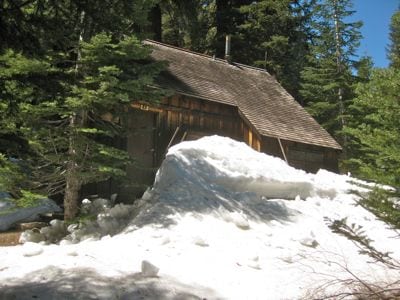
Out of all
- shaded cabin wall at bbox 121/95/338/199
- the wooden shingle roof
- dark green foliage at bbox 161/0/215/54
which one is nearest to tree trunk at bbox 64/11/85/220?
shaded cabin wall at bbox 121/95/338/199

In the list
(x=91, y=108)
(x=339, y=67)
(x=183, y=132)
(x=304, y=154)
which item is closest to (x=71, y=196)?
(x=91, y=108)

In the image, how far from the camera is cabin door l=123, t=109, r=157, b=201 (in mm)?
13291

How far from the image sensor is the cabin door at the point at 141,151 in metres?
13.3

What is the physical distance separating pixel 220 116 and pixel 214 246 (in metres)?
9.63

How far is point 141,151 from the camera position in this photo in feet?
45.9

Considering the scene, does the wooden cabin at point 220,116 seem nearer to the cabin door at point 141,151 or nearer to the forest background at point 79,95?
the cabin door at point 141,151

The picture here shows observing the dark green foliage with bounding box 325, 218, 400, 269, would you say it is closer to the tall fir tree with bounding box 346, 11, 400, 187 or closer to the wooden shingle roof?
the tall fir tree with bounding box 346, 11, 400, 187

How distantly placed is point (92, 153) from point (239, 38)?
71.1ft

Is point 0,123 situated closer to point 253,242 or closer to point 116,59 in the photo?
point 116,59

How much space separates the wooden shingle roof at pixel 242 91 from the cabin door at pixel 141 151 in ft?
4.14

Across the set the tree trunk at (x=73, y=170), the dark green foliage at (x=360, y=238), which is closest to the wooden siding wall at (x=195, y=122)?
the tree trunk at (x=73, y=170)

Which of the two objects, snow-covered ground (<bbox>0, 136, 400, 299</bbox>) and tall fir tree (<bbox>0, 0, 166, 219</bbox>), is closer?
snow-covered ground (<bbox>0, 136, 400, 299</bbox>)

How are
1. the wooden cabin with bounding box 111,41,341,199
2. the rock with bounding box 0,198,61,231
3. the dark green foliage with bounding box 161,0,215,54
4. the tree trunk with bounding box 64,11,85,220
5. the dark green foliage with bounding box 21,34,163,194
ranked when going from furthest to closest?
the dark green foliage with bounding box 161,0,215,54 → the wooden cabin with bounding box 111,41,341,199 → the rock with bounding box 0,198,61,231 → the tree trunk with bounding box 64,11,85,220 → the dark green foliage with bounding box 21,34,163,194

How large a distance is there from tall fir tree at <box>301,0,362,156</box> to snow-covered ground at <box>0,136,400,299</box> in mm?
16281
